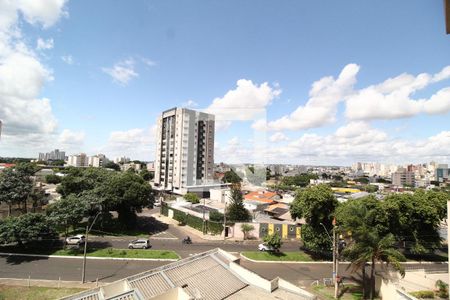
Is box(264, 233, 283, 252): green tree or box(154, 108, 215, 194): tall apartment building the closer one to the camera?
box(264, 233, 283, 252): green tree

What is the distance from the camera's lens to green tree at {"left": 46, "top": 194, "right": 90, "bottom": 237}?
99.1 ft

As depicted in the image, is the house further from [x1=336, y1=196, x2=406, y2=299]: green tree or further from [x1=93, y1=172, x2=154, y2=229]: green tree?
[x1=93, y1=172, x2=154, y2=229]: green tree

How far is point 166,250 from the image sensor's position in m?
30.9

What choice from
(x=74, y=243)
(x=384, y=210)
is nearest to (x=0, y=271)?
(x=74, y=243)

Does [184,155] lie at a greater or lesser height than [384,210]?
greater

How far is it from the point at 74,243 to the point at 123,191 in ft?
29.9

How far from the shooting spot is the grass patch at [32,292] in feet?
62.1

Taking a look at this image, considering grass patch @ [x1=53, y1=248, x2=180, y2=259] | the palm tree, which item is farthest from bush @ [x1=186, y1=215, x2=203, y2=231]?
the palm tree

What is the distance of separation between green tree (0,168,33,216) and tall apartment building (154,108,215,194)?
38350mm

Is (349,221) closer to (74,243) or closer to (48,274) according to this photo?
(48,274)

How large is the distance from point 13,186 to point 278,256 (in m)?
39.7

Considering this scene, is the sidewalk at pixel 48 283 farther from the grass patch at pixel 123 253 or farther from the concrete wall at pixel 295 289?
the concrete wall at pixel 295 289

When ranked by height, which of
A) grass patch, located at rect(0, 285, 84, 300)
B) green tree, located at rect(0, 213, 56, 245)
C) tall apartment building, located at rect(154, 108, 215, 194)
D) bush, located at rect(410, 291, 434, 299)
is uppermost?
tall apartment building, located at rect(154, 108, 215, 194)

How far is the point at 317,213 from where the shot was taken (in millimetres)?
28328
